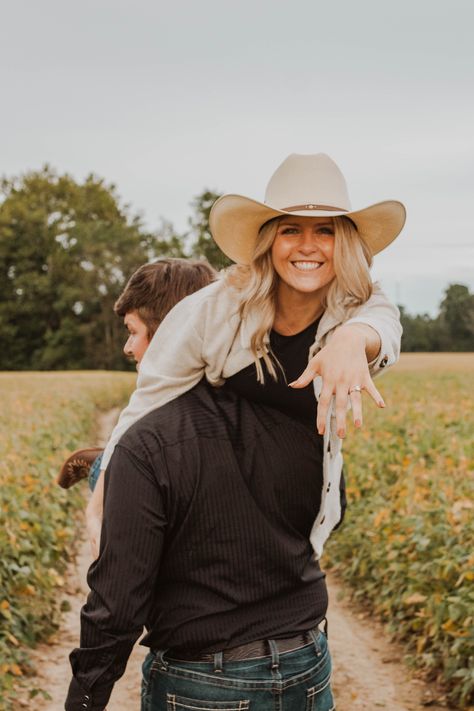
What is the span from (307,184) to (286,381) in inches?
18.8

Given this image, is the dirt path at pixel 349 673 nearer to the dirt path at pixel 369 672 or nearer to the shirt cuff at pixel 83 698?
the dirt path at pixel 369 672

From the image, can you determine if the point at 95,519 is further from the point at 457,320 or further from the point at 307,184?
the point at 457,320

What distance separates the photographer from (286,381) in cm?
196

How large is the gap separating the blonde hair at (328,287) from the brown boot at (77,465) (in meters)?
1.55

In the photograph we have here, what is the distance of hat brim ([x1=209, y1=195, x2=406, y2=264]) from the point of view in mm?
1990

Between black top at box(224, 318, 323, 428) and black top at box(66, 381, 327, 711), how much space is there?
39 millimetres

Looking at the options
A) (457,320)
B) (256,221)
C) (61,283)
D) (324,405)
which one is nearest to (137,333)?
(256,221)

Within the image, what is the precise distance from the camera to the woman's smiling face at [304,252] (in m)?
1.94

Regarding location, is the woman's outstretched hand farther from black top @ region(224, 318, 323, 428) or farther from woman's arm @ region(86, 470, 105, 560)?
woman's arm @ region(86, 470, 105, 560)

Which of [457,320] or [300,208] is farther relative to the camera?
[457,320]

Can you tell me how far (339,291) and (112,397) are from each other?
24.2 metres

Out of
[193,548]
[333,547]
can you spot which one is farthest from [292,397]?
[333,547]

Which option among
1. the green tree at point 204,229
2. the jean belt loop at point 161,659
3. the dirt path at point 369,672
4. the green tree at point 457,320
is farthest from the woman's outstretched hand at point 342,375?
the green tree at point 457,320

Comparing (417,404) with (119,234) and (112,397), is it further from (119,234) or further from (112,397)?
(119,234)
